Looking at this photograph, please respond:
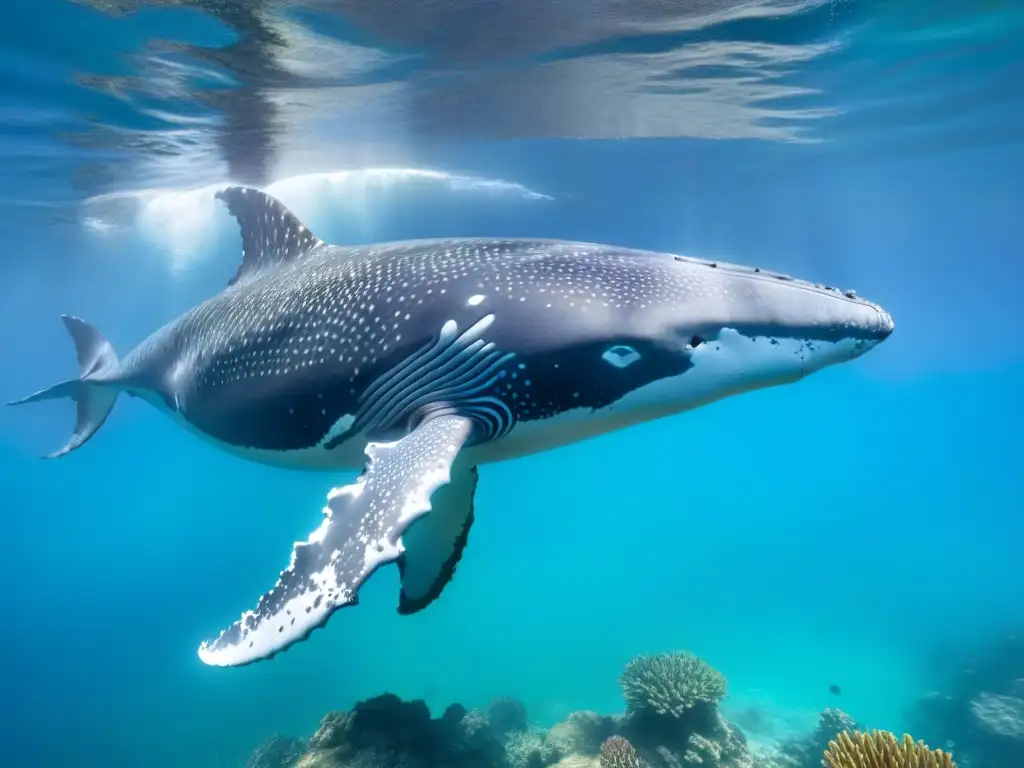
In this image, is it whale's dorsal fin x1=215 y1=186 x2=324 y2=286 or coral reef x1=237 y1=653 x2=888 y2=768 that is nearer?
whale's dorsal fin x1=215 y1=186 x2=324 y2=286

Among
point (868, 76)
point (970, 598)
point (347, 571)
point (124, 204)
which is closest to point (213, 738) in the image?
point (124, 204)

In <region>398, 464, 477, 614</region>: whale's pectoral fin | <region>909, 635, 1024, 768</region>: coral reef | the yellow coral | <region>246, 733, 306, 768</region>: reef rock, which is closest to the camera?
<region>398, 464, 477, 614</region>: whale's pectoral fin

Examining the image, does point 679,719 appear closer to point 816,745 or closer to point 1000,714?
point 816,745

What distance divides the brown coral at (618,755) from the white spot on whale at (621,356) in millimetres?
6809

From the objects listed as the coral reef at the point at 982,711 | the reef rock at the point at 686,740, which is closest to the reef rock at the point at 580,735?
the reef rock at the point at 686,740

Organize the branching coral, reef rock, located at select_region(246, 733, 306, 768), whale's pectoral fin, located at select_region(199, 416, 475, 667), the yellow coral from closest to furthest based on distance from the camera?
whale's pectoral fin, located at select_region(199, 416, 475, 667) < the yellow coral < the branching coral < reef rock, located at select_region(246, 733, 306, 768)

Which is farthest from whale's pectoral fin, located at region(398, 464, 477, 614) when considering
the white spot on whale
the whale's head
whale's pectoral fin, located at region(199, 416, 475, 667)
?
the whale's head

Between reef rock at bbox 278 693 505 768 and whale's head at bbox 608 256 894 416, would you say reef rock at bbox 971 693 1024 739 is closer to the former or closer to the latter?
reef rock at bbox 278 693 505 768

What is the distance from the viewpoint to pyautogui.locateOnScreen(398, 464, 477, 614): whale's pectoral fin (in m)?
4.28

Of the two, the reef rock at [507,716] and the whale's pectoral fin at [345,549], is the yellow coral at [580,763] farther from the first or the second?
the whale's pectoral fin at [345,549]

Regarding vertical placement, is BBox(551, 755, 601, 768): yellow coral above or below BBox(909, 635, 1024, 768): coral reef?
above

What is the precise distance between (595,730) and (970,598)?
44.3 m

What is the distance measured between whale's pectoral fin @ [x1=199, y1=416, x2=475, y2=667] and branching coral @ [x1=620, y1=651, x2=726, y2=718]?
807cm

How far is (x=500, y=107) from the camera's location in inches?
666
